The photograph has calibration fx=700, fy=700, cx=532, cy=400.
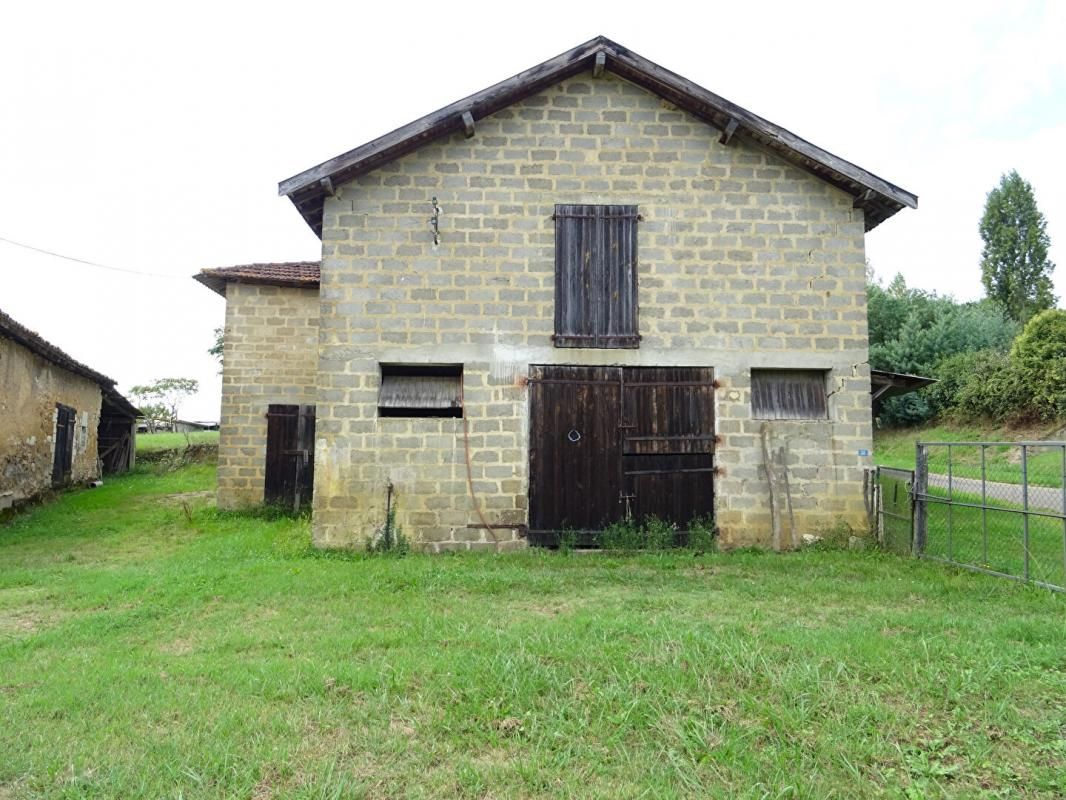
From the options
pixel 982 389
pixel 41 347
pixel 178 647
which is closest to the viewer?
pixel 178 647

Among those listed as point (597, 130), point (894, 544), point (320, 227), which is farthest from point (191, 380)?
point (894, 544)

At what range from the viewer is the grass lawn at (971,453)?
14.2 m

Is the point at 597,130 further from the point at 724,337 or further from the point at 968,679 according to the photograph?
the point at 968,679

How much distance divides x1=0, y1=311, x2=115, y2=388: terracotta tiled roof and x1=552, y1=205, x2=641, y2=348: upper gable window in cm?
971

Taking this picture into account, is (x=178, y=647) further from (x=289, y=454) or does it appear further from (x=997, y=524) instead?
(x=997, y=524)

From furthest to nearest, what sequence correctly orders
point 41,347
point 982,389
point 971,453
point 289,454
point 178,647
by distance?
point 982,389 → point 971,453 → point 41,347 → point 289,454 → point 178,647

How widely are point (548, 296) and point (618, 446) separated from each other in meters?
2.17

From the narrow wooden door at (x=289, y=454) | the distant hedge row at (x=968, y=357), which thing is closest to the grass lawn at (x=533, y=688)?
the narrow wooden door at (x=289, y=454)

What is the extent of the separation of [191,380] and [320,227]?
34.6 meters

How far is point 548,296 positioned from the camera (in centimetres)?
920

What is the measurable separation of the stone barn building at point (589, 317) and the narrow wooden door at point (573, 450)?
0.09 feet

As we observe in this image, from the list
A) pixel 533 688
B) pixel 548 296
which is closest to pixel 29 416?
pixel 548 296

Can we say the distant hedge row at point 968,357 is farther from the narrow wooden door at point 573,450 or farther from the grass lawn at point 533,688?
the grass lawn at point 533,688

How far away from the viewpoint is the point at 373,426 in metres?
9.00
